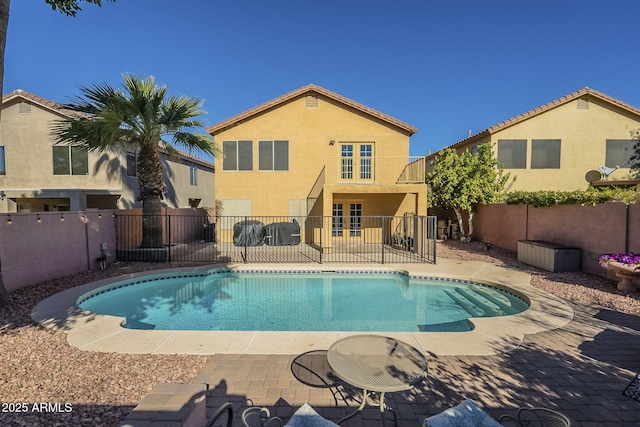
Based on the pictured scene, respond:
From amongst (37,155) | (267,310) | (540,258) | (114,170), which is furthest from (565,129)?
(37,155)

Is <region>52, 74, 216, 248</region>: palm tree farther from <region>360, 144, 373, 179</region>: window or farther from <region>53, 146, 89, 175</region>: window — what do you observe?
<region>360, 144, 373, 179</region>: window

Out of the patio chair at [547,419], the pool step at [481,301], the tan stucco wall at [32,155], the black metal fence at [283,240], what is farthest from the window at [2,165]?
the patio chair at [547,419]

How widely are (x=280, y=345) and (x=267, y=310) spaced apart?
276 cm

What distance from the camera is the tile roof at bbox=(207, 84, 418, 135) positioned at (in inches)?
588

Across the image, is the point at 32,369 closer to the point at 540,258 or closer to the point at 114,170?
the point at 540,258

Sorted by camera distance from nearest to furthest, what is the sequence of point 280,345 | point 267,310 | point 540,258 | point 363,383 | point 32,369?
point 363,383 → point 32,369 → point 280,345 → point 267,310 → point 540,258

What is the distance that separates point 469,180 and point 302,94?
385 inches

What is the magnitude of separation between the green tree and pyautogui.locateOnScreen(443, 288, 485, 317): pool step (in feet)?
25.4

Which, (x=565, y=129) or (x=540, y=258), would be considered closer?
(x=540, y=258)

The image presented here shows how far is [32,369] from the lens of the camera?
365cm

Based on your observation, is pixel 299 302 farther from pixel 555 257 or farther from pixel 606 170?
pixel 606 170

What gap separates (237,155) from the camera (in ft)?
50.3

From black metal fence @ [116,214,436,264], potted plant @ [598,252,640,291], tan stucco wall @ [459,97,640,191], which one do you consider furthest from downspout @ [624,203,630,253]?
tan stucco wall @ [459,97,640,191]

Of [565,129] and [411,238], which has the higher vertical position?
[565,129]
